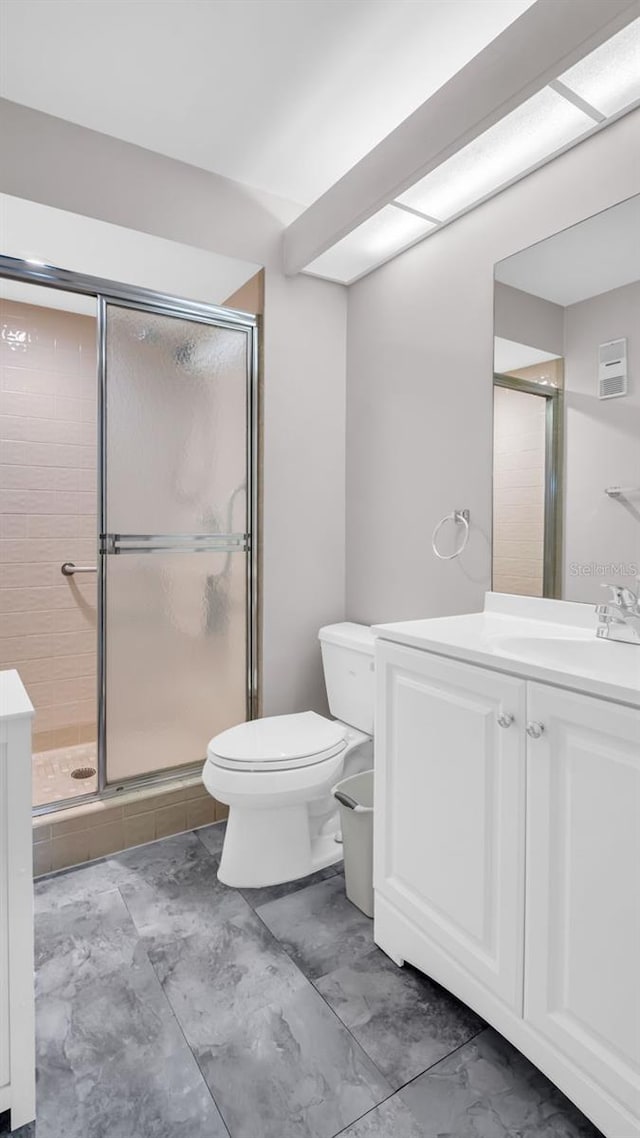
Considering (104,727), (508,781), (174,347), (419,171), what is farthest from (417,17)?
(104,727)

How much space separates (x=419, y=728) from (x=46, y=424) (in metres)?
2.43

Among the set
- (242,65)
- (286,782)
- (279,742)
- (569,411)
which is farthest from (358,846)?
(242,65)

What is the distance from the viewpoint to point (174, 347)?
7.47ft

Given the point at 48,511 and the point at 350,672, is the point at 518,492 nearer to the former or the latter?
the point at 350,672

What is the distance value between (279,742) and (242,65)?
2029mm

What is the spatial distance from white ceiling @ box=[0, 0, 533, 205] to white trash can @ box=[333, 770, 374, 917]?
211 cm

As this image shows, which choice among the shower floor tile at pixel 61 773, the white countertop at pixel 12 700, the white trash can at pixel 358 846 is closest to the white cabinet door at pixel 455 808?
the white trash can at pixel 358 846

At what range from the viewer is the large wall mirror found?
149 centimetres

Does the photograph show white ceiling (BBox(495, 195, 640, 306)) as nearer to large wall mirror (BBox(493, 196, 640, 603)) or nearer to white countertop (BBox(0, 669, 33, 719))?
large wall mirror (BBox(493, 196, 640, 603))

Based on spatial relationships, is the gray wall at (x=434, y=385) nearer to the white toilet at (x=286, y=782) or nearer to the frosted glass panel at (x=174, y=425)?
the white toilet at (x=286, y=782)

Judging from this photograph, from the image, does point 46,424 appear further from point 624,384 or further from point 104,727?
point 624,384

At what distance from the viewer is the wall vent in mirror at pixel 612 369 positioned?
1.49 m

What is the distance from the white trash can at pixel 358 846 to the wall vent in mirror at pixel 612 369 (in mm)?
1302

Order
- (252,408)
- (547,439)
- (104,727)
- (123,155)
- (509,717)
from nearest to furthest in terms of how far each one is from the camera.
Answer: (509,717) < (547,439) < (123,155) < (104,727) < (252,408)
